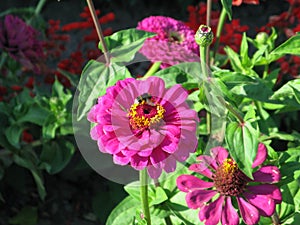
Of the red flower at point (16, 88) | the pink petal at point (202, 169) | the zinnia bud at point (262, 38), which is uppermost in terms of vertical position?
the zinnia bud at point (262, 38)

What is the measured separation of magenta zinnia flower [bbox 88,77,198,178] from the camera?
958mm

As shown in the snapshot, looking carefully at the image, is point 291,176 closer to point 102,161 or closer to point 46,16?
point 102,161

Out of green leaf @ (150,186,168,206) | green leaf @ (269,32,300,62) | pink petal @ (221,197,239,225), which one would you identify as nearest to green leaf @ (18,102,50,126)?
green leaf @ (150,186,168,206)

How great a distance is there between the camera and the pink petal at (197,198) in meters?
1.12

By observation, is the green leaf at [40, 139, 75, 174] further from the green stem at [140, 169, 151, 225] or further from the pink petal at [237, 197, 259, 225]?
the pink petal at [237, 197, 259, 225]

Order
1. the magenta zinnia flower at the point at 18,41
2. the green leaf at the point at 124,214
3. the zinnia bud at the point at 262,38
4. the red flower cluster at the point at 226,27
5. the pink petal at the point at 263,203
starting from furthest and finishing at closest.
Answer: the red flower cluster at the point at 226,27, the magenta zinnia flower at the point at 18,41, the zinnia bud at the point at 262,38, the green leaf at the point at 124,214, the pink petal at the point at 263,203

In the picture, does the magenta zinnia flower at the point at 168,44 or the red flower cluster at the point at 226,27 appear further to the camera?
the red flower cluster at the point at 226,27

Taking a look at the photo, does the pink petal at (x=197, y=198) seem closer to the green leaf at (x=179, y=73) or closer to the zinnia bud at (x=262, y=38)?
the green leaf at (x=179, y=73)

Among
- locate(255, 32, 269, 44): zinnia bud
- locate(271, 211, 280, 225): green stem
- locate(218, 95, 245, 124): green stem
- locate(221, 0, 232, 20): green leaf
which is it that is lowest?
locate(271, 211, 280, 225): green stem

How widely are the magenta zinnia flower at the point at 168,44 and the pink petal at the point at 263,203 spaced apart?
0.39 metres

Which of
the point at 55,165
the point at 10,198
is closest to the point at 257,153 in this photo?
the point at 55,165

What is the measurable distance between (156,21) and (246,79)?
344 mm

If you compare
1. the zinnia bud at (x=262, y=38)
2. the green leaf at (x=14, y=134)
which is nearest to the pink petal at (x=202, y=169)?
the zinnia bud at (x=262, y=38)

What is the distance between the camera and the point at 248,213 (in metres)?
1.08
